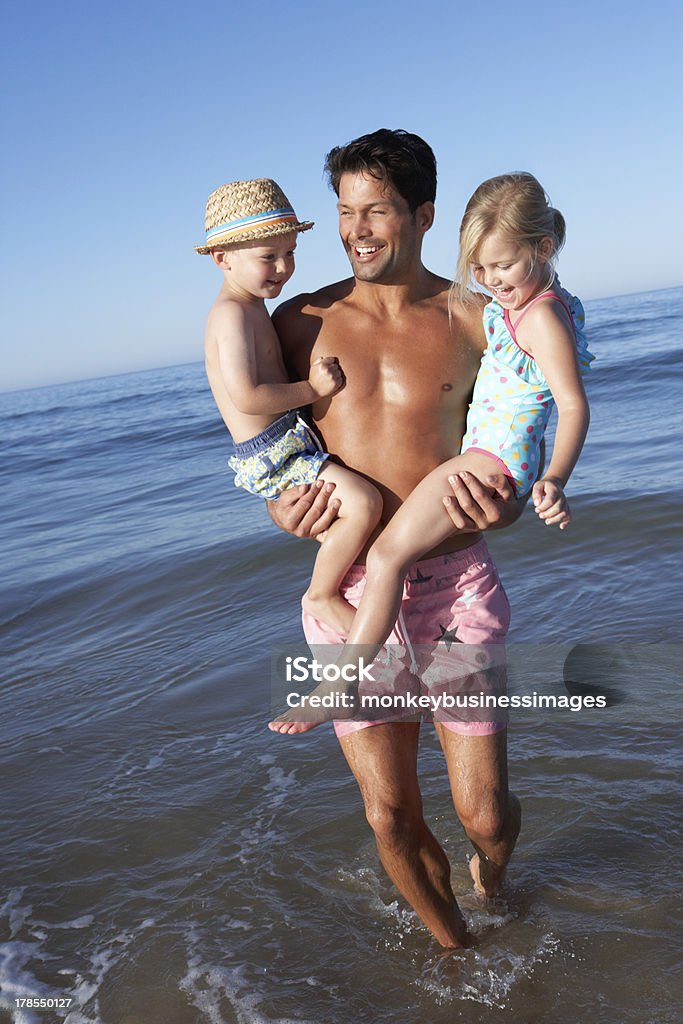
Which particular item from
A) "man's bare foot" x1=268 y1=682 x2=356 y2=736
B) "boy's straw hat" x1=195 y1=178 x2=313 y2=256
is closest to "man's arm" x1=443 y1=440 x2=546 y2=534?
"man's bare foot" x1=268 y1=682 x2=356 y2=736

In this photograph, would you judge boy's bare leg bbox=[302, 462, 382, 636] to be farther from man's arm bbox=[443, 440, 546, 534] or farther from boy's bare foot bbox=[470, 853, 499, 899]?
boy's bare foot bbox=[470, 853, 499, 899]

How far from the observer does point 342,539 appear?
10.8 feet

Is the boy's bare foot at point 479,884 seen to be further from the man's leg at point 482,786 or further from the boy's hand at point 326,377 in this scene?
the boy's hand at point 326,377

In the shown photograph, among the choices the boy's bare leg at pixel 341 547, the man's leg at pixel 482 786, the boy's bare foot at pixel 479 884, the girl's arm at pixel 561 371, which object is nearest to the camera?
the girl's arm at pixel 561 371

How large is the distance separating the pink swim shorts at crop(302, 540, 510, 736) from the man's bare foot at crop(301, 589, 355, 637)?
0.14ft

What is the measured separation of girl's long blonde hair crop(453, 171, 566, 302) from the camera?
9.91 ft

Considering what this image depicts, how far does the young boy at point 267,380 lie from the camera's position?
3273 millimetres

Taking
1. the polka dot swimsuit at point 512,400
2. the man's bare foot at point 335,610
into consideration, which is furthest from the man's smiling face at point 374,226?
the man's bare foot at point 335,610

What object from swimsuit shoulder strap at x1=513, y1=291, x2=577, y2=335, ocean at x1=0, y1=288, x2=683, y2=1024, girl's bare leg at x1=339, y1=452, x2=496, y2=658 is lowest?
ocean at x1=0, y1=288, x2=683, y2=1024

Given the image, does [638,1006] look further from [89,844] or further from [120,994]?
[89,844]

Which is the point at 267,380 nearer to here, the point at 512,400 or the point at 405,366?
the point at 405,366

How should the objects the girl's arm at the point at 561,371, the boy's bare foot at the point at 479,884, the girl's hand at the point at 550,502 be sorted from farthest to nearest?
the boy's bare foot at the point at 479,884, the girl's arm at the point at 561,371, the girl's hand at the point at 550,502

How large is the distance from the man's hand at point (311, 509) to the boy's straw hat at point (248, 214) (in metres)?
0.87

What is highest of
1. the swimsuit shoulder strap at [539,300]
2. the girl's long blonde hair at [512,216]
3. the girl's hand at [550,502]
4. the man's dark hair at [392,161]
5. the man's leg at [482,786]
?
the man's dark hair at [392,161]
